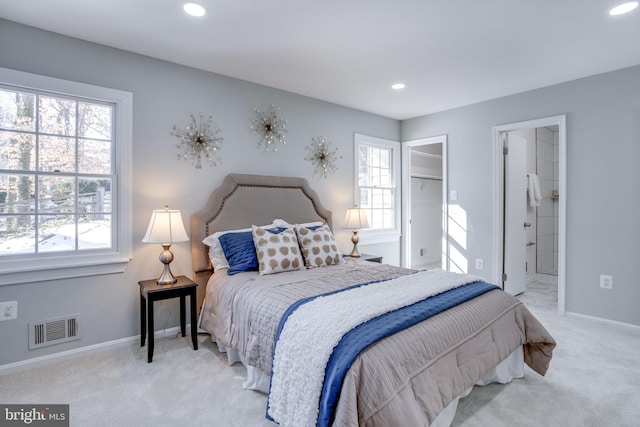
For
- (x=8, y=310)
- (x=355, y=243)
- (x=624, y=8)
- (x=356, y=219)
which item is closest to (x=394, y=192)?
(x=356, y=219)

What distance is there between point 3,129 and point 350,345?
2855 millimetres

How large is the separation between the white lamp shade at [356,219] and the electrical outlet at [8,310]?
3.13m

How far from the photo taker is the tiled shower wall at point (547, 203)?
539 cm

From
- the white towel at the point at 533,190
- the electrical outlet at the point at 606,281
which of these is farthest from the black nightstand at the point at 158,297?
the white towel at the point at 533,190

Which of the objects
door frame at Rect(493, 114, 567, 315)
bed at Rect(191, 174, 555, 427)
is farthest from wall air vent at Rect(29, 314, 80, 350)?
door frame at Rect(493, 114, 567, 315)

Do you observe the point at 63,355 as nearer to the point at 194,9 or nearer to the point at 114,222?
the point at 114,222

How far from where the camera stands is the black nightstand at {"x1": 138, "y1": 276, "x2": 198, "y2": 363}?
8.43 feet

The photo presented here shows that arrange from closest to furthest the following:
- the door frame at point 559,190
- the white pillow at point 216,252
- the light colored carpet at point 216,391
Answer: the light colored carpet at point 216,391 → the white pillow at point 216,252 → the door frame at point 559,190

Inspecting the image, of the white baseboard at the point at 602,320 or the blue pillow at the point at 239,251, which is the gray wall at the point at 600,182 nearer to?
the white baseboard at the point at 602,320

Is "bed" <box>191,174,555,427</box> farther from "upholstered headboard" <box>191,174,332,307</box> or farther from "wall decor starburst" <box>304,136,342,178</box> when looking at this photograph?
"wall decor starburst" <box>304,136,342,178</box>

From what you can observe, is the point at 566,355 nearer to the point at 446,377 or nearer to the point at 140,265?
the point at 446,377

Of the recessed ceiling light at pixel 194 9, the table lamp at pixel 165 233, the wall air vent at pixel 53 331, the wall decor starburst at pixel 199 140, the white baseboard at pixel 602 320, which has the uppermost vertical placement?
the recessed ceiling light at pixel 194 9

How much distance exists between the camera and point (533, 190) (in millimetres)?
4902

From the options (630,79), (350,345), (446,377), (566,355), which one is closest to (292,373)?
(350,345)
